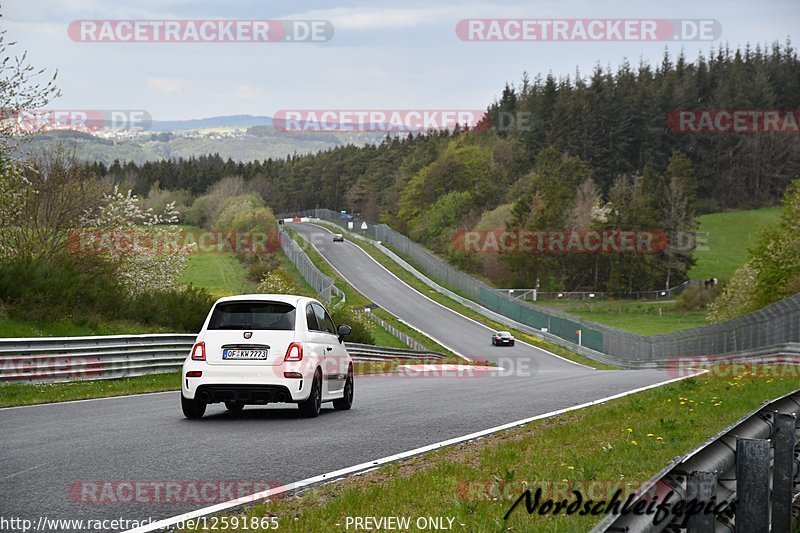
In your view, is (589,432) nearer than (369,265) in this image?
Yes

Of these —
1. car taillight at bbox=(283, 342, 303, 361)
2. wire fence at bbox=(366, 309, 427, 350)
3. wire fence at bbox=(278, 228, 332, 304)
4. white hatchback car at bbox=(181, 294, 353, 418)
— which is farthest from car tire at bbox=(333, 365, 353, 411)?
wire fence at bbox=(278, 228, 332, 304)

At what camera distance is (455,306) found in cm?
8369

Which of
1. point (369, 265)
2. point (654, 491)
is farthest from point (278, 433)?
point (369, 265)

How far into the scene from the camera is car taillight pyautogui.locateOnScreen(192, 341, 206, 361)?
13.5m

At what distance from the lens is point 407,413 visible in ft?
47.8

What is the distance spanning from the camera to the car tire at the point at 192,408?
43.9ft

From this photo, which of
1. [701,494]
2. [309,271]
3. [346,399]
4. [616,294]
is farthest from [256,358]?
[616,294]

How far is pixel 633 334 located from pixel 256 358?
149 ft

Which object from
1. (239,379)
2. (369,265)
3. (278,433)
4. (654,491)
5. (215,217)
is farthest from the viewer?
(215,217)

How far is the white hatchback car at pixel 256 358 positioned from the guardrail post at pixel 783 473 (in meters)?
8.45

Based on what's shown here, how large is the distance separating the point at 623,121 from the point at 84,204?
407 ft

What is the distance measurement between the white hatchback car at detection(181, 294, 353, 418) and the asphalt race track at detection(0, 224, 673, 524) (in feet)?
1.17

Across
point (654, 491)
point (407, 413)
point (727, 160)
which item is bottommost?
point (407, 413)

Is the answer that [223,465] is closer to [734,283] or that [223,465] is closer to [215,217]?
[734,283]
